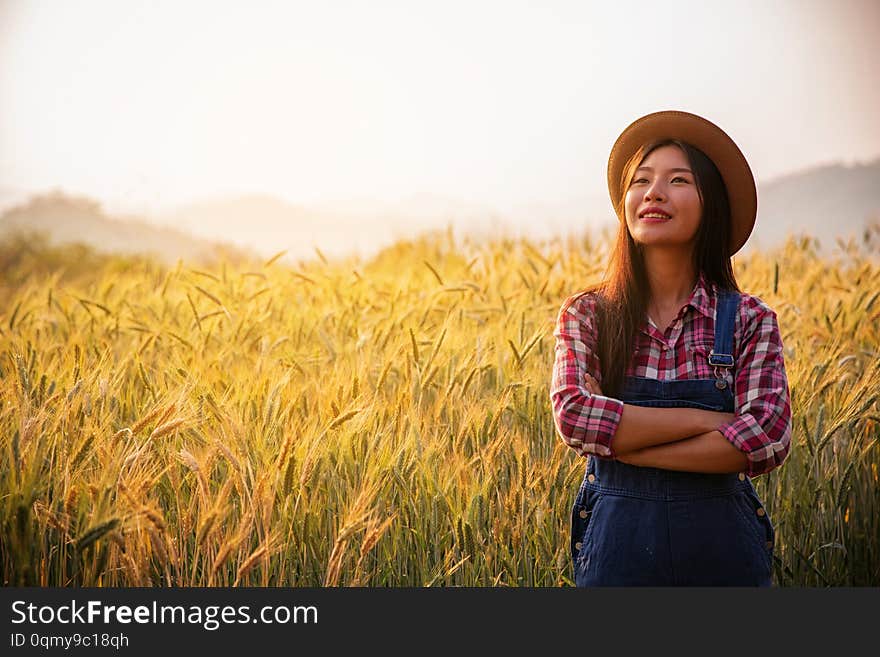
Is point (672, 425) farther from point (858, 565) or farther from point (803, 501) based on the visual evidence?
point (858, 565)

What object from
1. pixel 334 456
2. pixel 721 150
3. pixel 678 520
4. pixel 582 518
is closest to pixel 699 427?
pixel 678 520

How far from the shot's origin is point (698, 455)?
1.54 metres

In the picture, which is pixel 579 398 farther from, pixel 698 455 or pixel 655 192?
pixel 655 192

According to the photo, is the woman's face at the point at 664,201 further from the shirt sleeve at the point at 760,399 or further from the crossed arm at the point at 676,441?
the crossed arm at the point at 676,441

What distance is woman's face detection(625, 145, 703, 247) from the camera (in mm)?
1673

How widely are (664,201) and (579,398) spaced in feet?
1.41

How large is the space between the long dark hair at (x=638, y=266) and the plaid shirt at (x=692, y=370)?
25 millimetres

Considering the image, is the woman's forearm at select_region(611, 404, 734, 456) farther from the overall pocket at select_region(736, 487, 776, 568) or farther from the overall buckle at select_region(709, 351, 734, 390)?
the overall pocket at select_region(736, 487, 776, 568)

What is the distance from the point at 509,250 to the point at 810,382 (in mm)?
2757

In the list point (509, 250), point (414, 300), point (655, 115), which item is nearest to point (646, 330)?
point (655, 115)

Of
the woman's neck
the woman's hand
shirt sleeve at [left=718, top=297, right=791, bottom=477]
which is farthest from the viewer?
the woman's neck

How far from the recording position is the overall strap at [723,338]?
1619mm

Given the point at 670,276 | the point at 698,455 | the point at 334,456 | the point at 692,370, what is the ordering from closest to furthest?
1. the point at 698,455
2. the point at 692,370
3. the point at 670,276
4. the point at 334,456

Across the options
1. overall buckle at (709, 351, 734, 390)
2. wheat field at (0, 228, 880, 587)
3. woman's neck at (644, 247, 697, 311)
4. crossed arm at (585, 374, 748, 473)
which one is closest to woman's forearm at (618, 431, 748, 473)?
crossed arm at (585, 374, 748, 473)
